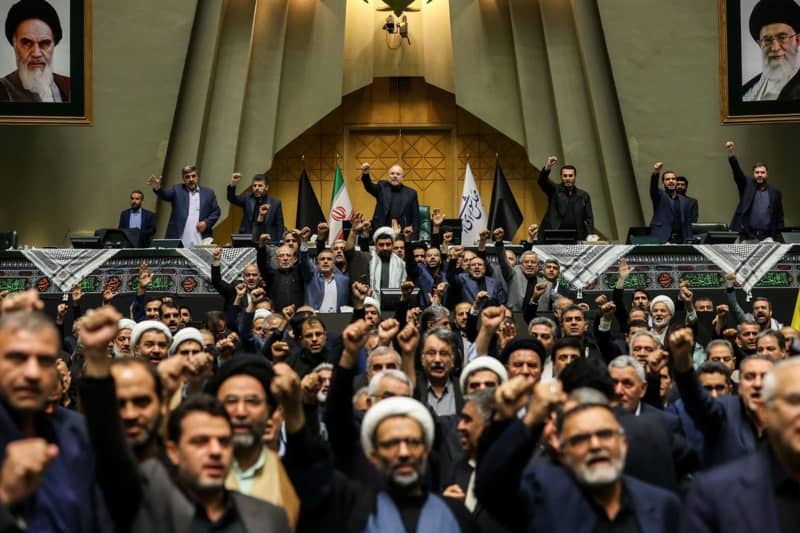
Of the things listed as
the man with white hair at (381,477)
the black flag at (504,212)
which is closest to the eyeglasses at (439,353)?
the man with white hair at (381,477)

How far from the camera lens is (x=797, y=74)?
1652 cm

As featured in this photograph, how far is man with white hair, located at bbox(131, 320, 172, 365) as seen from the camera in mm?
7301

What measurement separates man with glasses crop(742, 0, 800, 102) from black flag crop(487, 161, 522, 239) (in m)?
3.04

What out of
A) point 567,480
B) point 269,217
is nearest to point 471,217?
point 269,217

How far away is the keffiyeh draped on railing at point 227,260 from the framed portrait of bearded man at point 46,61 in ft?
12.3

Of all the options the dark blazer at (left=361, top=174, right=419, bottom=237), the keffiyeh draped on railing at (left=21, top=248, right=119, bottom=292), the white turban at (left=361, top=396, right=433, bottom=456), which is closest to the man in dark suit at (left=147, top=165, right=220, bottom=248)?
the keffiyeh draped on railing at (left=21, top=248, right=119, bottom=292)

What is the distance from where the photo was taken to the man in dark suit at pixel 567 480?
A: 4664 mm

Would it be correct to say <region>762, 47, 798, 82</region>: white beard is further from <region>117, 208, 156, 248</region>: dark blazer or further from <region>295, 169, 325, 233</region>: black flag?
<region>117, 208, 156, 248</region>: dark blazer

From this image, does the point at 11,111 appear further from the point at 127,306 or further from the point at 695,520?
the point at 695,520

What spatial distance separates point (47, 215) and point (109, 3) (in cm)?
283

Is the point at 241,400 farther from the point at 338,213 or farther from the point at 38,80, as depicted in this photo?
the point at 38,80

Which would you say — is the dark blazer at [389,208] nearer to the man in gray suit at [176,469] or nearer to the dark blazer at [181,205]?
the dark blazer at [181,205]

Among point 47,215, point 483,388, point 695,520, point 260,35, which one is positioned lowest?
point 695,520

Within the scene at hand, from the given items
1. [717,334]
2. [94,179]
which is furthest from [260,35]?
[717,334]
